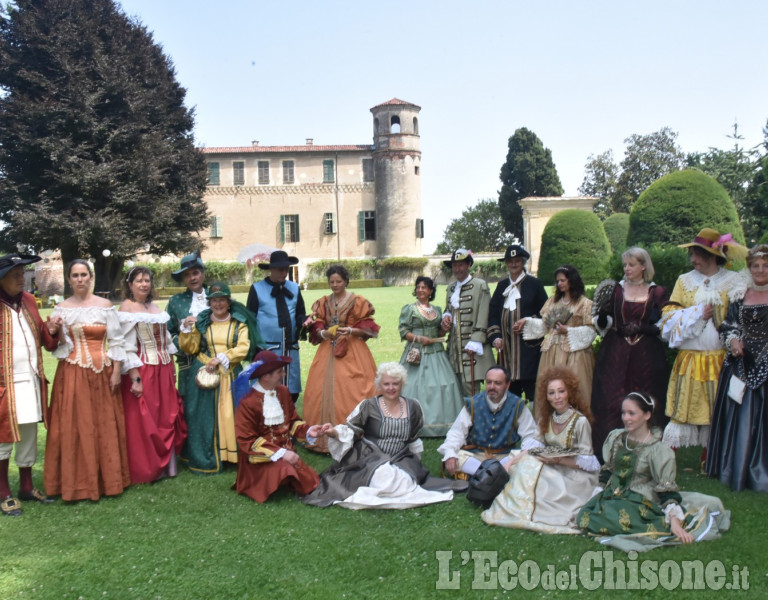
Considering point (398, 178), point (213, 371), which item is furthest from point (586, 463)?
point (398, 178)

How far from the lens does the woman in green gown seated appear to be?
12.2 feet

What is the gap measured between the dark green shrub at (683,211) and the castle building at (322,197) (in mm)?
28172

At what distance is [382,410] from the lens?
4961mm

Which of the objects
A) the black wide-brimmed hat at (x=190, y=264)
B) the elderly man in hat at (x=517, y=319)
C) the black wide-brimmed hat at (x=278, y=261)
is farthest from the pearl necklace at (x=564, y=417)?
the black wide-brimmed hat at (x=190, y=264)

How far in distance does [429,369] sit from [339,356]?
3.05ft

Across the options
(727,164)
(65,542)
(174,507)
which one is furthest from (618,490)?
(727,164)

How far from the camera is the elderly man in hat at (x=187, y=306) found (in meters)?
5.52

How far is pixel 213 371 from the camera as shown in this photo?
5340mm

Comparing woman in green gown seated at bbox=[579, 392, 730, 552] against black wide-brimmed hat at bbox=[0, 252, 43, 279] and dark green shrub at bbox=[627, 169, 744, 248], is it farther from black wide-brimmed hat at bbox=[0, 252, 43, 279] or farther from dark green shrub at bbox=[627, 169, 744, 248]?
dark green shrub at bbox=[627, 169, 744, 248]

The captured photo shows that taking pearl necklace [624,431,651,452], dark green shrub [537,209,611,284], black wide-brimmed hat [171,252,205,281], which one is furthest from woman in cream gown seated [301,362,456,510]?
dark green shrub [537,209,611,284]

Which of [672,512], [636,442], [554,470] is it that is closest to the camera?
[672,512]

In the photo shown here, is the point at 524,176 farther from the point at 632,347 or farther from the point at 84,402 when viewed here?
the point at 84,402

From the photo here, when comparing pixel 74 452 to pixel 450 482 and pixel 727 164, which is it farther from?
pixel 727 164

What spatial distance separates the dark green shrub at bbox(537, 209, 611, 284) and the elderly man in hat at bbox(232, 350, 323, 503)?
20.9 m
